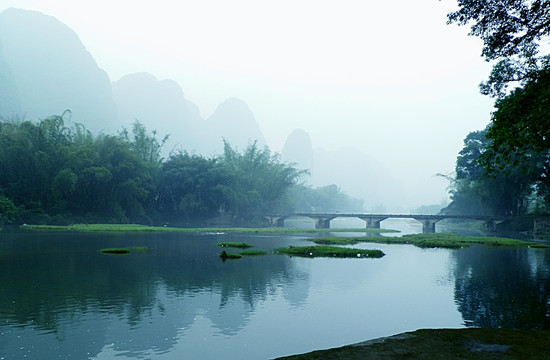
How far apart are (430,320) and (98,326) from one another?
13.6m

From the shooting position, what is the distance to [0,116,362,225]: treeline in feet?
285

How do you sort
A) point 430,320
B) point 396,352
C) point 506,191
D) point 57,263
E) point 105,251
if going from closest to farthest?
point 396,352
point 430,320
point 57,263
point 105,251
point 506,191

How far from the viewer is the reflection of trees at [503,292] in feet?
60.8

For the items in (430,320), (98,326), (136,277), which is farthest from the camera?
(136,277)

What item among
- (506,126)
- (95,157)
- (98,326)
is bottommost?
(98,326)

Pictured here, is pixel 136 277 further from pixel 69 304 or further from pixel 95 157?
pixel 95 157

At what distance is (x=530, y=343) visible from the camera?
13562 mm

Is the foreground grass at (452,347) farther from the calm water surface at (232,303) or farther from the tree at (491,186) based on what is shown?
the tree at (491,186)

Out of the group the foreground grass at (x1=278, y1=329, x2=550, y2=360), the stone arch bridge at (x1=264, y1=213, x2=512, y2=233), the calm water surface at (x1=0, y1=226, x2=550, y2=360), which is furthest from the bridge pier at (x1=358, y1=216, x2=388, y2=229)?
the foreground grass at (x1=278, y1=329, x2=550, y2=360)

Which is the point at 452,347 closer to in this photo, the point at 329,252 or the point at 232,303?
the point at 232,303

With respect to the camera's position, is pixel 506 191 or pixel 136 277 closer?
pixel 136 277

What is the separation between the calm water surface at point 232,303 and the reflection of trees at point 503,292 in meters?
0.06

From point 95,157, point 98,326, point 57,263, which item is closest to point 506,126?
point 98,326

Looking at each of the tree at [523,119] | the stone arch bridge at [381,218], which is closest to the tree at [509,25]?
the tree at [523,119]
